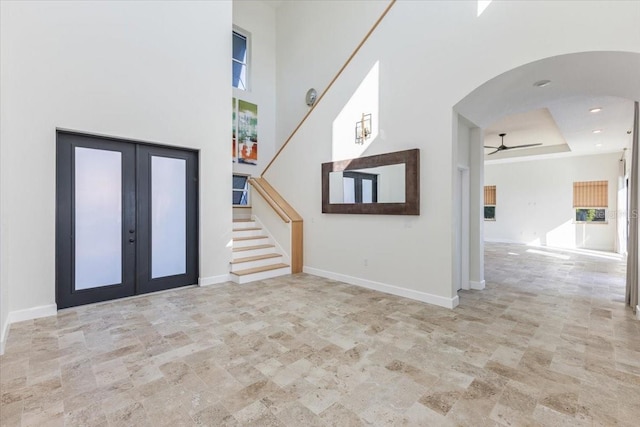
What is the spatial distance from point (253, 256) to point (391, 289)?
2790mm

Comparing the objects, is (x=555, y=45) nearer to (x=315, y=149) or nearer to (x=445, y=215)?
(x=445, y=215)

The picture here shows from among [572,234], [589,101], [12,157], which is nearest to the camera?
[12,157]

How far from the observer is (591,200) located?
9672mm

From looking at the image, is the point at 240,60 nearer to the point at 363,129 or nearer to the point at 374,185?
the point at 363,129

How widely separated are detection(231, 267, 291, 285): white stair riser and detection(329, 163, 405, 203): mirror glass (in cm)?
167

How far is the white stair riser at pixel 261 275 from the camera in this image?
507cm

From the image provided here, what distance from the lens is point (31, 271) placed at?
11.5 ft

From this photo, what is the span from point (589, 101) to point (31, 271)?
864cm

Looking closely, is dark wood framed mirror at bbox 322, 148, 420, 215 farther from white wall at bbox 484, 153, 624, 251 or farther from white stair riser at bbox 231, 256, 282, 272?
white wall at bbox 484, 153, 624, 251

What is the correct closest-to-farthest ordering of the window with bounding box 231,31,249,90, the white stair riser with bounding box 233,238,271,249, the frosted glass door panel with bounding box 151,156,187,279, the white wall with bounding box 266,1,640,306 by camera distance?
the white wall with bounding box 266,1,640,306, the frosted glass door panel with bounding box 151,156,187,279, the white stair riser with bounding box 233,238,271,249, the window with bounding box 231,31,249,90

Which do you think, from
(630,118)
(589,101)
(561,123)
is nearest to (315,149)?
(589,101)

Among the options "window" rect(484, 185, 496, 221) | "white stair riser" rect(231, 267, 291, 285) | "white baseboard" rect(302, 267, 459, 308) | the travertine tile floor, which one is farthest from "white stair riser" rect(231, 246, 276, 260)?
"window" rect(484, 185, 496, 221)

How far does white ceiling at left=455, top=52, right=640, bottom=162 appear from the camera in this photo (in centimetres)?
311

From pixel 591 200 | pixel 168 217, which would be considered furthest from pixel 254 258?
pixel 591 200
